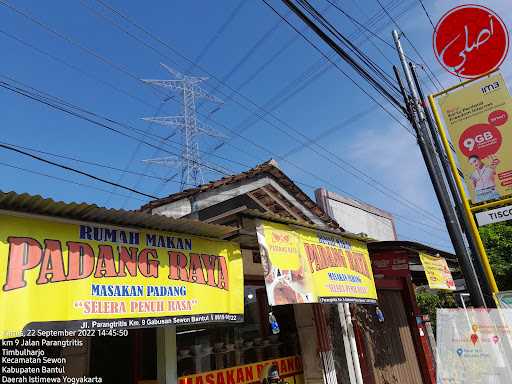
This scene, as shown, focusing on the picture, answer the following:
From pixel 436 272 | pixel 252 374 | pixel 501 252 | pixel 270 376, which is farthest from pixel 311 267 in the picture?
pixel 501 252

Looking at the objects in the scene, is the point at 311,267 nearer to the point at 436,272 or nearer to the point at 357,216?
the point at 436,272

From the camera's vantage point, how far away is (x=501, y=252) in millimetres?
19812

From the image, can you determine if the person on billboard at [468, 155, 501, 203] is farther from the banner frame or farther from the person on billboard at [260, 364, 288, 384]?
the person on billboard at [260, 364, 288, 384]

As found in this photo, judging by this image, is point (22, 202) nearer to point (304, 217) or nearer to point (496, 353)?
point (496, 353)

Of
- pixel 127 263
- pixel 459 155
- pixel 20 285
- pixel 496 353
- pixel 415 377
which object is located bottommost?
pixel 415 377

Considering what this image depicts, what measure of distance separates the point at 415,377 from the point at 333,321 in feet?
15.5

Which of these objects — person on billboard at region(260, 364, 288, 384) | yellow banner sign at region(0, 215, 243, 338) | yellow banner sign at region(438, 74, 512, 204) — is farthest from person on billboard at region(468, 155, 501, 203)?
person on billboard at region(260, 364, 288, 384)

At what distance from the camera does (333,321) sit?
8094mm

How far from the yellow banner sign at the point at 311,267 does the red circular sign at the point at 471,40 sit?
3.10 metres

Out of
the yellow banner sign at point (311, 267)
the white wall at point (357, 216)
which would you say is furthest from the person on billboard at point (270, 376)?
the white wall at point (357, 216)

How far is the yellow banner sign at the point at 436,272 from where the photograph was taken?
830 cm

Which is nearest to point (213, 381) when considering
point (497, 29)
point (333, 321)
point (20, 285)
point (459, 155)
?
point (333, 321)

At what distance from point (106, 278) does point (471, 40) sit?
5.36 metres

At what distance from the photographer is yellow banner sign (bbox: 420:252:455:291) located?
830cm
